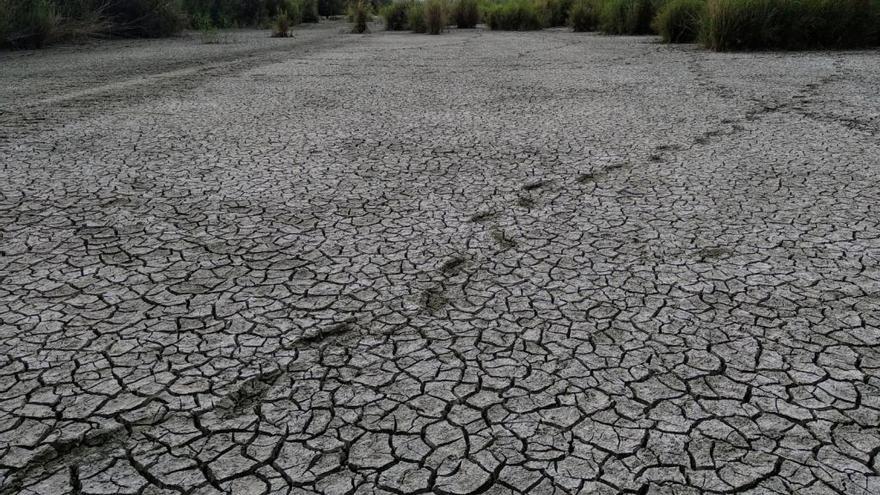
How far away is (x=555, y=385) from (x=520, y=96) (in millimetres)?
3677

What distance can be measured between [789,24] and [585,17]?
4867 millimetres

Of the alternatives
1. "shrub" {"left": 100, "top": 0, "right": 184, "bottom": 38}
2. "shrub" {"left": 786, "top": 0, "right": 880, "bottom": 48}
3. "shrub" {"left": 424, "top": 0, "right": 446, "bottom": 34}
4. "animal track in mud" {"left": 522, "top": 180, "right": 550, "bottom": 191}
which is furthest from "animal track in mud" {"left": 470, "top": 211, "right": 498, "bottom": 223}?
"shrub" {"left": 424, "top": 0, "right": 446, "bottom": 34}

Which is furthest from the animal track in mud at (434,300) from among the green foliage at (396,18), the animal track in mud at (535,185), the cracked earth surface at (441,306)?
the green foliage at (396,18)

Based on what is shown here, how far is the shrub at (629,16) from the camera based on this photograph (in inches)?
392

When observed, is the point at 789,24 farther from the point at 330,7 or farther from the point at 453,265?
the point at 330,7

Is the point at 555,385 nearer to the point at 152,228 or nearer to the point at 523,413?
the point at 523,413

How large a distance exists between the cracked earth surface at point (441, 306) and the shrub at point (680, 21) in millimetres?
5069

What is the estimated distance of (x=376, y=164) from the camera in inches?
117

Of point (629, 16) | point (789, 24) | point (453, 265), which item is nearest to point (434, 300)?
point (453, 265)

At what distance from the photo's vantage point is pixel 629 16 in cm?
997

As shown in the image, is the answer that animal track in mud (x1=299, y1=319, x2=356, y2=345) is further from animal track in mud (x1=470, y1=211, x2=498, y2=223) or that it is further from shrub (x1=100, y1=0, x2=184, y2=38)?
shrub (x1=100, y1=0, x2=184, y2=38)

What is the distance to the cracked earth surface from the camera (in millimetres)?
1167

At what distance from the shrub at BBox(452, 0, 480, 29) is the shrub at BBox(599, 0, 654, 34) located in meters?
4.17

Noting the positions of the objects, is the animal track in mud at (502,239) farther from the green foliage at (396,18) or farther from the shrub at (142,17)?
the green foliage at (396,18)
